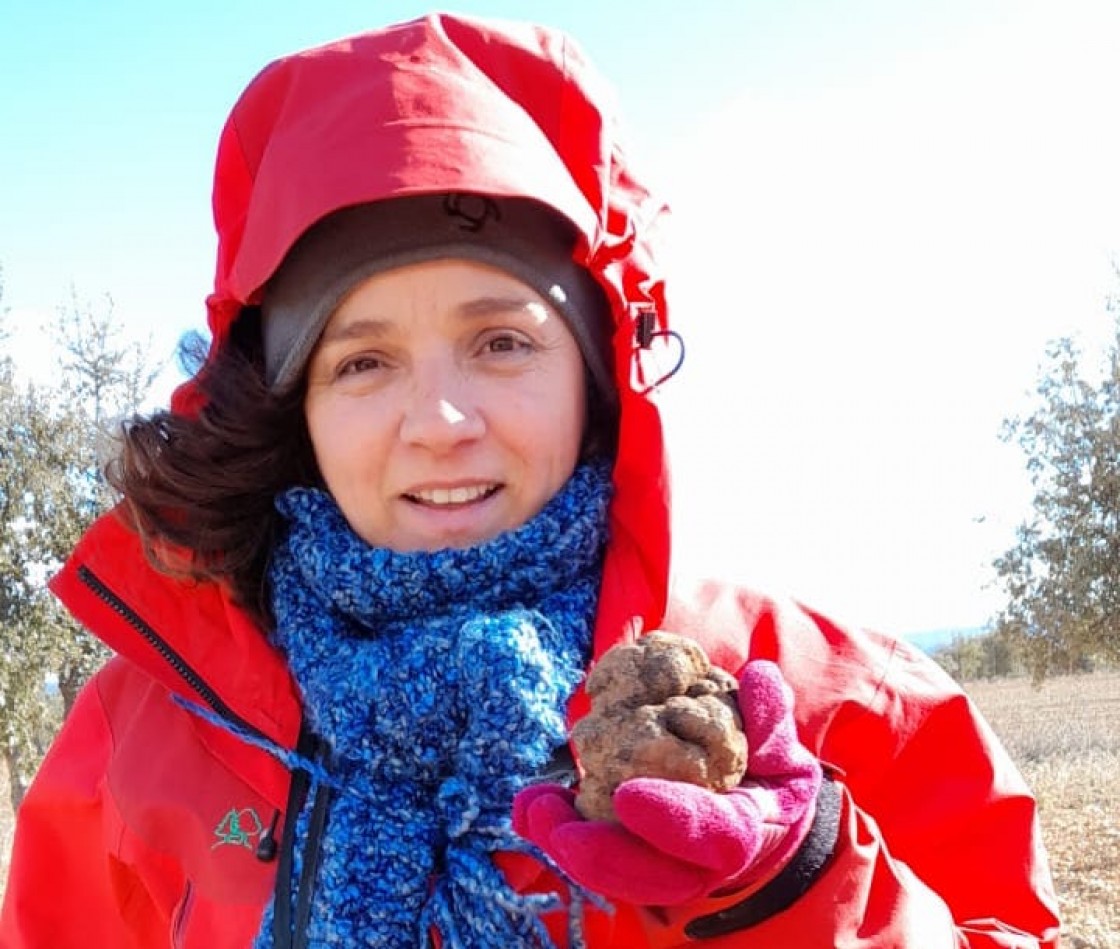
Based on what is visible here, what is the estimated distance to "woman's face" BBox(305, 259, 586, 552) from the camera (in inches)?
78.6

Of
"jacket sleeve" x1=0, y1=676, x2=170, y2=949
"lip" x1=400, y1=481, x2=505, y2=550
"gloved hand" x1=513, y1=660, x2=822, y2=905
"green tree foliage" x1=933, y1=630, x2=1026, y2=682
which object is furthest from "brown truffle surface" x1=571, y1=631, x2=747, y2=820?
"green tree foliage" x1=933, y1=630, x2=1026, y2=682

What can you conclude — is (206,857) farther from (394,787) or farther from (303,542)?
(303,542)

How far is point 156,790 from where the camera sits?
85.6 inches

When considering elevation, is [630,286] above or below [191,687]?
above

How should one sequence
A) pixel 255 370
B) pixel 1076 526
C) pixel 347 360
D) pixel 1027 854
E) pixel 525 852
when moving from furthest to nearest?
pixel 1076 526
pixel 255 370
pixel 347 360
pixel 1027 854
pixel 525 852

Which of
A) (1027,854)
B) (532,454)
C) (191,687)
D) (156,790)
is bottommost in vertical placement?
(1027,854)

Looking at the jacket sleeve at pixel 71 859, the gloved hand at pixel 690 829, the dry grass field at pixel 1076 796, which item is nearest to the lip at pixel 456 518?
the gloved hand at pixel 690 829

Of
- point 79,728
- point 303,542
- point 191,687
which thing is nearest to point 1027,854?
point 303,542

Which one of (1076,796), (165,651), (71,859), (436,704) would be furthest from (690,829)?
(1076,796)

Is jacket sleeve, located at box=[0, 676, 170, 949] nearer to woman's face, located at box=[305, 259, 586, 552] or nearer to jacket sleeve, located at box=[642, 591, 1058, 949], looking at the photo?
woman's face, located at box=[305, 259, 586, 552]

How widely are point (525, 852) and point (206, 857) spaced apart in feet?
2.06

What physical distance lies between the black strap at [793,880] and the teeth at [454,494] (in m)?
0.78

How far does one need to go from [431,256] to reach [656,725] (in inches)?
37.1

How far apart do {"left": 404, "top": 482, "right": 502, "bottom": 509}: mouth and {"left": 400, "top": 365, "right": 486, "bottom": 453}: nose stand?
0.33 ft
